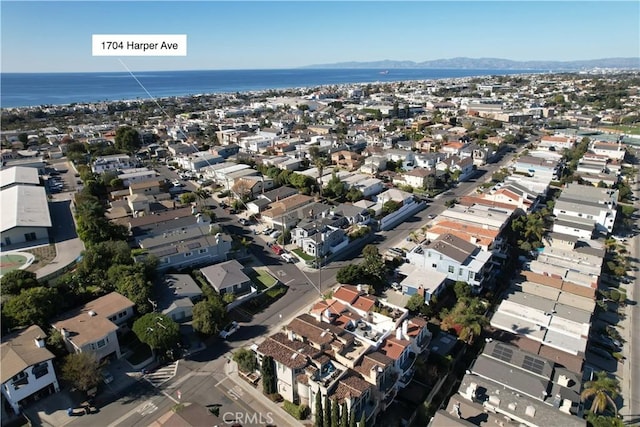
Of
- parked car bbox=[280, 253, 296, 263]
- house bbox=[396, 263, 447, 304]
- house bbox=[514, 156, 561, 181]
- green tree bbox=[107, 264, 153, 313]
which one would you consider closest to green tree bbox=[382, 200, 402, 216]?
house bbox=[396, 263, 447, 304]

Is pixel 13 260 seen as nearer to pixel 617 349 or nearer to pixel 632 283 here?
pixel 617 349

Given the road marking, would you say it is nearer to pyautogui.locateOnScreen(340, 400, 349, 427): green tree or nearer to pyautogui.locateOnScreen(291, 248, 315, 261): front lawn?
pyautogui.locateOnScreen(340, 400, 349, 427): green tree

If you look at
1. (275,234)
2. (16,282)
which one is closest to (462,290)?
(275,234)

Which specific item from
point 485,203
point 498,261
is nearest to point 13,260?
point 498,261

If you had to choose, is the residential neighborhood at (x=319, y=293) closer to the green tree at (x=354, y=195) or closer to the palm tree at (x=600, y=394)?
the palm tree at (x=600, y=394)

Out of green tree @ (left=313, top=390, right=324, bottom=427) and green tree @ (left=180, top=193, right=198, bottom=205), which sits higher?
green tree @ (left=180, top=193, right=198, bottom=205)

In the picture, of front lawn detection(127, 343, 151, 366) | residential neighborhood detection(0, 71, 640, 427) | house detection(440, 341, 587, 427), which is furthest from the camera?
front lawn detection(127, 343, 151, 366)
